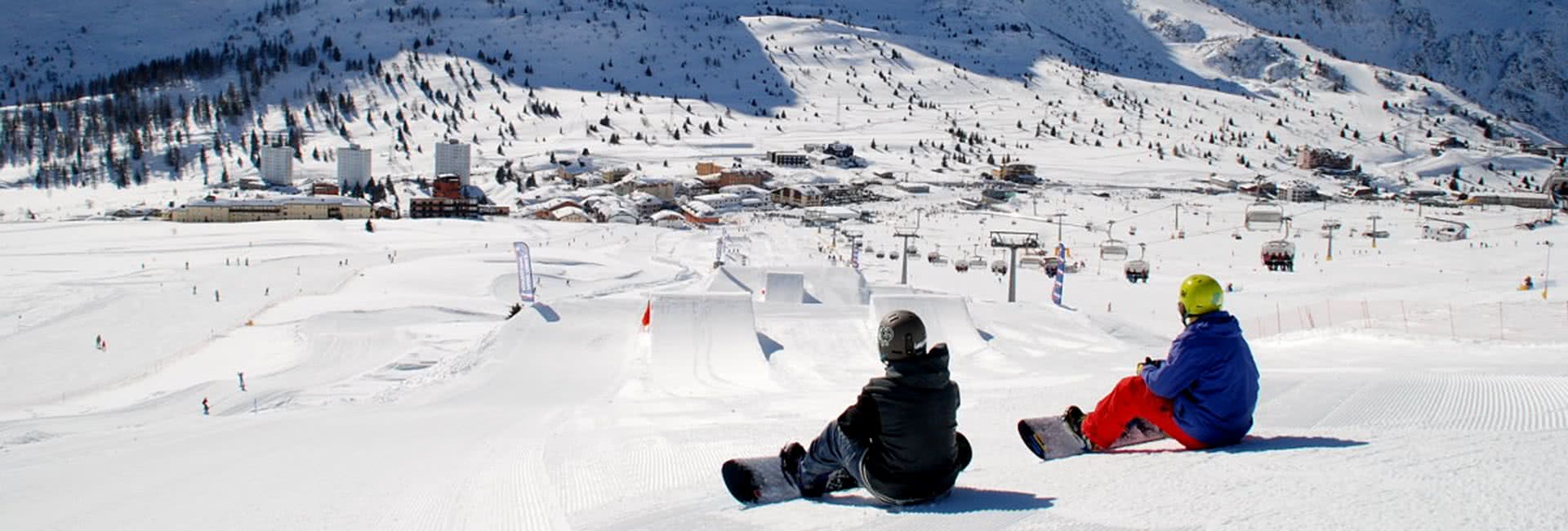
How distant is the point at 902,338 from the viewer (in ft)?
10.3


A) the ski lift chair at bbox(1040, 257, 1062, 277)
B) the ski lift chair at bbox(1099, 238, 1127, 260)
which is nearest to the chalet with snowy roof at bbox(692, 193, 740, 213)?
the ski lift chair at bbox(1099, 238, 1127, 260)

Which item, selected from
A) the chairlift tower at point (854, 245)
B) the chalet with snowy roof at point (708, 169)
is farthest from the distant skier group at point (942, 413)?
the chalet with snowy roof at point (708, 169)

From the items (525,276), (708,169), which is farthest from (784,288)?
(708,169)

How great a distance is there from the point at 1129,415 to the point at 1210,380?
0.36 meters

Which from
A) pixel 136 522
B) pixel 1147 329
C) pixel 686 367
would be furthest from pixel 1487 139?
→ pixel 136 522

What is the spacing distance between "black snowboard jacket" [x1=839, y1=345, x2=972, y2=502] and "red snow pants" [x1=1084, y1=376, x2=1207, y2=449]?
100cm

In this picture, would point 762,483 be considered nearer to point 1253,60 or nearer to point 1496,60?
point 1253,60

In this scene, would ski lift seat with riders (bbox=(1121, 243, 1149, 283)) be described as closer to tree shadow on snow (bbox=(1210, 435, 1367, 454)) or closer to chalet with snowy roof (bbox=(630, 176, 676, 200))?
tree shadow on snow (bbox=(1210, 435, 1367, 454))

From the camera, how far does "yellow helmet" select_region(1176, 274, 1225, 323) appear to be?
3.75 m

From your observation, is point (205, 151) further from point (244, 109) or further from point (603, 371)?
point (603, 371)

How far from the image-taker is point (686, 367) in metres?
12.2

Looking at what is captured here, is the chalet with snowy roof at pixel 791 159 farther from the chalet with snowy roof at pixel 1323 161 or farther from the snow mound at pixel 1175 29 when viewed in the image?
the snow mound at pixel 1175 29

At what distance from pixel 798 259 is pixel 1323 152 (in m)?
73.0

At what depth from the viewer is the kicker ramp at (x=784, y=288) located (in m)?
19.9
